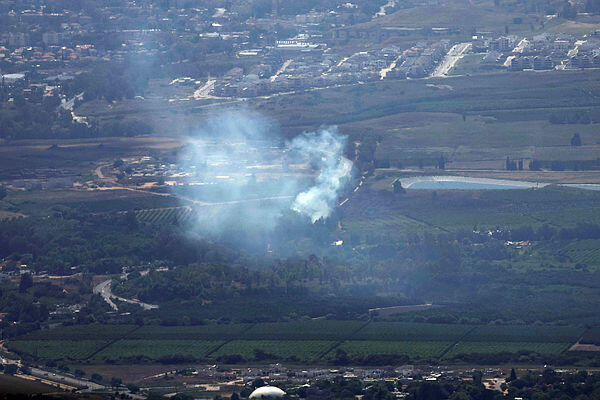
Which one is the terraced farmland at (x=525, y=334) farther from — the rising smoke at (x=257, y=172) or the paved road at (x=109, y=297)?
the rising smoke at (x=257, y=172)

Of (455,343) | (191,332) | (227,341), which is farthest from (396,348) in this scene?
(191,332)

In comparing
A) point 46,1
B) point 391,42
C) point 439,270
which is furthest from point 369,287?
point 46,1

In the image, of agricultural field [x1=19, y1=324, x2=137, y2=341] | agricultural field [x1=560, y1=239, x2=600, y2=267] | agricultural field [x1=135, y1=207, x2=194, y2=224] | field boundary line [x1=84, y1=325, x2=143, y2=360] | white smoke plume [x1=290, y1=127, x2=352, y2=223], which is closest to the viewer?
field boundary line [x1=84, y1=325, x2=143, y2=360]

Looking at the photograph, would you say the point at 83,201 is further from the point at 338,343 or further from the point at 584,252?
the point at 584,252

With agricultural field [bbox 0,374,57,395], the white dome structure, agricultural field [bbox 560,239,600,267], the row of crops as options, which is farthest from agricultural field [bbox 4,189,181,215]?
the white dome structure

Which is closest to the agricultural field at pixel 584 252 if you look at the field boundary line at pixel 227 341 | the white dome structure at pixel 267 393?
the field boundary line at pixel 227 341

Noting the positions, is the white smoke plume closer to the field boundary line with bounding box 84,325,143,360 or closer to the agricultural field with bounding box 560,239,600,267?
the agricultural field with bounding box 560,239,600,267

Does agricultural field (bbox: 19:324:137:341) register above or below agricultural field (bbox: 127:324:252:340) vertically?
above
